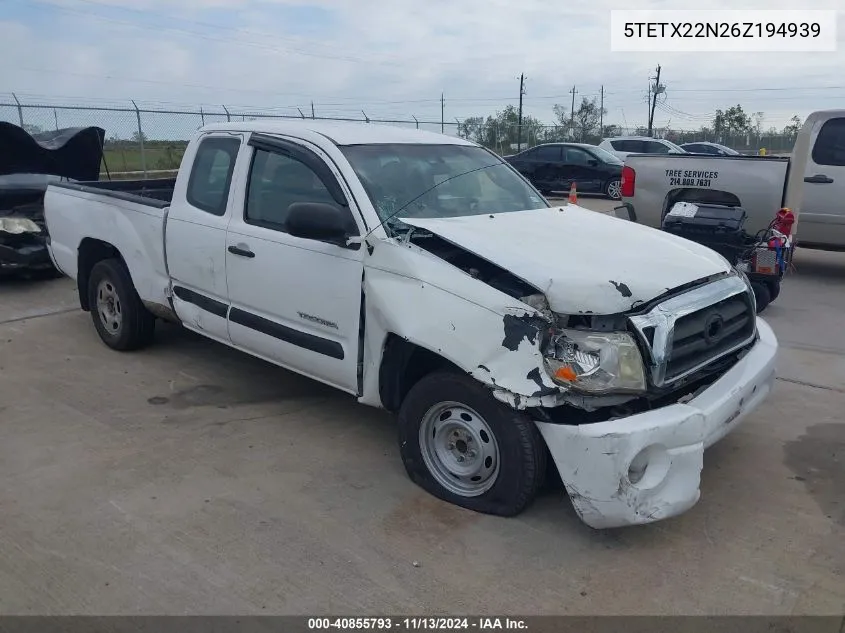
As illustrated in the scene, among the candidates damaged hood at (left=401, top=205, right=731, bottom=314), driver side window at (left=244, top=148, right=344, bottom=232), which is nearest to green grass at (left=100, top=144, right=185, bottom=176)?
driver side window at (left=244, top=148, right=344, bottom=232)

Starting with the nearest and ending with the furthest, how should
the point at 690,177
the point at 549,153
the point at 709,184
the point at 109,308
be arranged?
1. the point at 109,308
2. the point at 709,184
3. the point at 690,177
4. the point at 549,153

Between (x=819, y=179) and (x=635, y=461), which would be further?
(x=819, y=179)

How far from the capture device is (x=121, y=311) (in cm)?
574

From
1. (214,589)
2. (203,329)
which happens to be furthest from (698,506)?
(203,329)

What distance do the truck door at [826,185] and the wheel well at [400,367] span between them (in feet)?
22.1

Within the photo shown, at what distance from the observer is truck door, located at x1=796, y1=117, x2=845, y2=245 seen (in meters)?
8.36

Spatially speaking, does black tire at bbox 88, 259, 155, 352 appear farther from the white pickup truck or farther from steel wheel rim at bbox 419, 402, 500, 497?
steel wheel rim at bbox 419, 402, 500, 497

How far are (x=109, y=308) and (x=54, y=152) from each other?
3713mm

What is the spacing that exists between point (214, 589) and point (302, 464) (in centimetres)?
115

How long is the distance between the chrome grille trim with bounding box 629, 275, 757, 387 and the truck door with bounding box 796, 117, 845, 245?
5936mm

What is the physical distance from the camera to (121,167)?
1855cm

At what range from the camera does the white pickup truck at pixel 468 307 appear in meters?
3.09

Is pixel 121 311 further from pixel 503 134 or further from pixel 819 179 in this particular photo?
pixel 503 134
